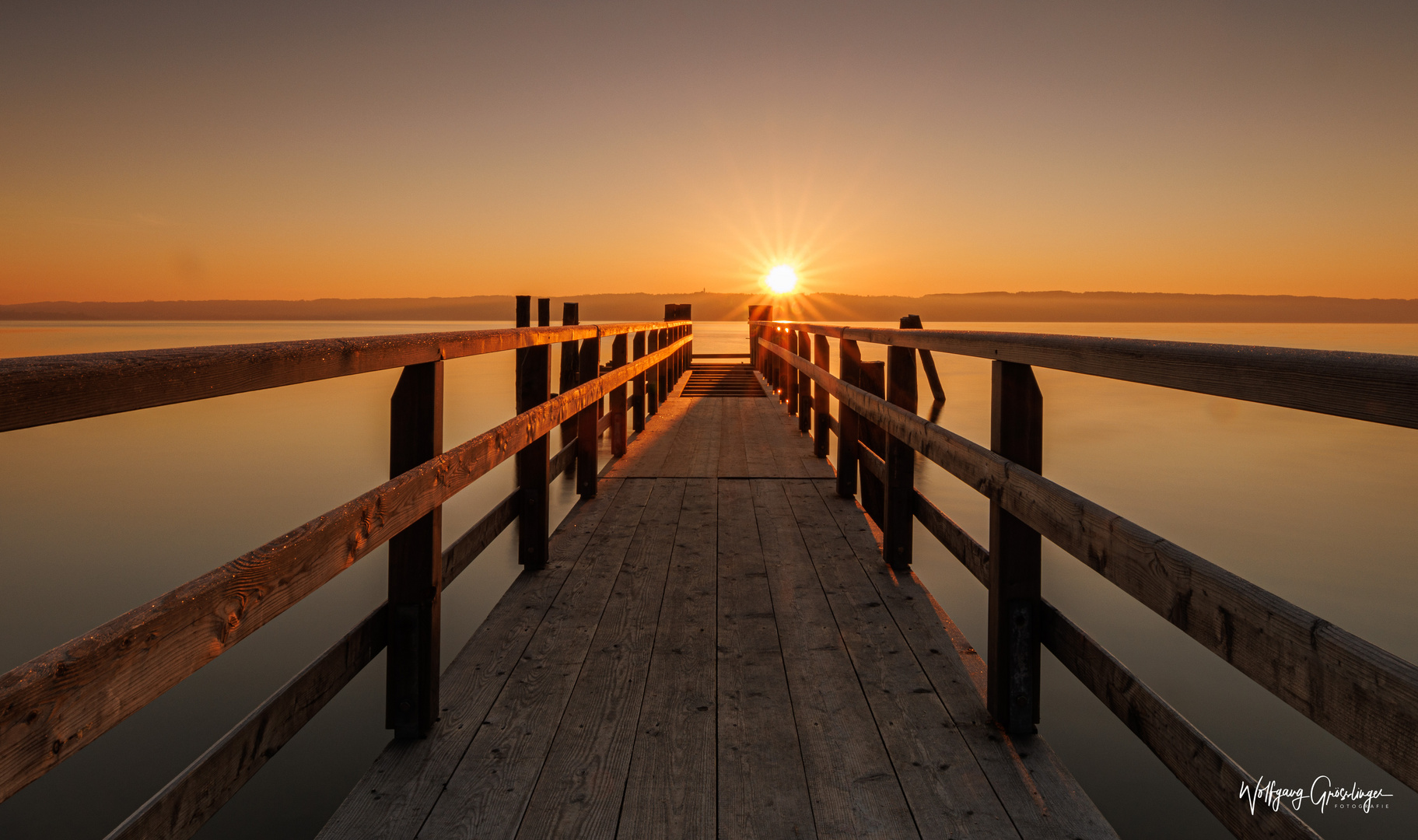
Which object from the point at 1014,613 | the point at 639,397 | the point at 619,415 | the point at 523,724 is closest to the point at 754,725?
the point at 523,724

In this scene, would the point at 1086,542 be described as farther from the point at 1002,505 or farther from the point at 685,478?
the point at 685,478

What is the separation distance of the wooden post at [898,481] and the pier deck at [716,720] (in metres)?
0.14

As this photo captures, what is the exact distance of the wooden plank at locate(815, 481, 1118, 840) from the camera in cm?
178

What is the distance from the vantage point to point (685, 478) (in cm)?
583

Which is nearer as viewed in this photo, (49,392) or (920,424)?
(49,392)

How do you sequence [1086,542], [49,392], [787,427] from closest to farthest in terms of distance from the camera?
[49,392], [1086,542], [787,427]

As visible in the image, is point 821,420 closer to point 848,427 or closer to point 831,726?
point 848,427

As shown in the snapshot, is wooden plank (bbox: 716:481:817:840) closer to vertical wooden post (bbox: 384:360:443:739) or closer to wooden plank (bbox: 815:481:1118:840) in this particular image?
wooden plank (bbox: 815:481:1118:840)

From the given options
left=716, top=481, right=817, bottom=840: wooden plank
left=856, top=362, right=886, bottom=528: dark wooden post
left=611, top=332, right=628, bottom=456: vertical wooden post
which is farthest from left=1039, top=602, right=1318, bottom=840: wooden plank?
left=611, top=332, right=628, bottom=456: vertical wooden post

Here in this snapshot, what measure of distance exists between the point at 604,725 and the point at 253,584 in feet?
4.04

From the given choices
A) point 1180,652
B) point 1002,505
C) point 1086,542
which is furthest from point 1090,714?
point 1086,542

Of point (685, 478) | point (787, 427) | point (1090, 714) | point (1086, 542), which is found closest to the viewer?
point (1086, 542)

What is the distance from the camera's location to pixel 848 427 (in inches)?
192

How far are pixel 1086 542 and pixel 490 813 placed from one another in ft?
4.84
